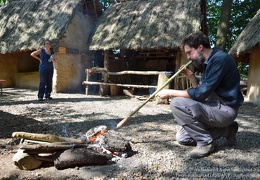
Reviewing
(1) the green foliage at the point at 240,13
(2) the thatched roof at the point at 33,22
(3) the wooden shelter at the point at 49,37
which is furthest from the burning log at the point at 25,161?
(1) the green foliage at the point at 240,13

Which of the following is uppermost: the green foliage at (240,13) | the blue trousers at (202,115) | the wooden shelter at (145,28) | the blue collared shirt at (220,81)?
the green foliage at (240,13)

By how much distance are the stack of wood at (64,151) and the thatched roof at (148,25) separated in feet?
20.2

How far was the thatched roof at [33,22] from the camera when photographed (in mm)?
9289

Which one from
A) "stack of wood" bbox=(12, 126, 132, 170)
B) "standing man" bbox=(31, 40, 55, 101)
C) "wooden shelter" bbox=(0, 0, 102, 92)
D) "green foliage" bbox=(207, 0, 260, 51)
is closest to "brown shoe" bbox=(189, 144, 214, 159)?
"stack of wood" bbox=(12, 126, 132, 170)

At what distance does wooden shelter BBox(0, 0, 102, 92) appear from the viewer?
918 cm

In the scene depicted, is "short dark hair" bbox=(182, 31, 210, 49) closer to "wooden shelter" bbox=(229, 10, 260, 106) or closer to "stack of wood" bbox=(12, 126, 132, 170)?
"stack of wood" bbox=(12, 126, 132, 170)

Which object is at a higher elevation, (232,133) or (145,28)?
(145,28)

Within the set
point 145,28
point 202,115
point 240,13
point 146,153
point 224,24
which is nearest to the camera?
point 202,115

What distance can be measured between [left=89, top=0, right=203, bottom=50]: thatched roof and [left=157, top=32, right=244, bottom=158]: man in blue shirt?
18.4 ft

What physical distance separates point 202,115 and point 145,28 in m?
7.09

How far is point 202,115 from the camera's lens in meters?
2.55

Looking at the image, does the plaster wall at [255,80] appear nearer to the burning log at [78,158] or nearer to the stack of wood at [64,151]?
the stack of wood at [64,151]

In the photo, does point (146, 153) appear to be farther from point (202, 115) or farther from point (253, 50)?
point (253, 50)

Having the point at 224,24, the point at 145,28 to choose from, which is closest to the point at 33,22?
the point at 145,28
